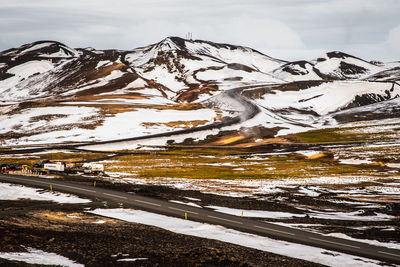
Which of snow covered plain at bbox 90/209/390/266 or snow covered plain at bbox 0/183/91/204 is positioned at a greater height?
snow covered plain at bbox 0/183/91/204

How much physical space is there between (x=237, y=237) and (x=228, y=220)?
6232mm

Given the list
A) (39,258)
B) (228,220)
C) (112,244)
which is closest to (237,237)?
(228,220)

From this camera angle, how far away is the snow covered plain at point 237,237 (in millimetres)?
29234

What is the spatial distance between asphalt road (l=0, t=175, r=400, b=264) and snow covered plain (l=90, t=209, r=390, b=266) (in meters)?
1.32

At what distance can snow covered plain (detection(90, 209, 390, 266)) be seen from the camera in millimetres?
29234

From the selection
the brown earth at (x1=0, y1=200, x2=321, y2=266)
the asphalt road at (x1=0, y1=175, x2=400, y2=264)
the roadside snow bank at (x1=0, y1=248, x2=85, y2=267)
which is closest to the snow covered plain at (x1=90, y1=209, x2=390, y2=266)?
the asphalt road at (x1=0, y1=175, x2=400, y2=264)

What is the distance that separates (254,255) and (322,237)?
9.48 metres

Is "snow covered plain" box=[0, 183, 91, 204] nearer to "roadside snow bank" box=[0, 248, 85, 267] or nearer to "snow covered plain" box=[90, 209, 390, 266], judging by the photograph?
"snow covered plain" box=[90, 209, 390, 266]

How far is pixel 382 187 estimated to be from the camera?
6531 centimetres

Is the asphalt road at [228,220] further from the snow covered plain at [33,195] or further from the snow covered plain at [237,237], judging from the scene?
the snow covered plain at [33,195]

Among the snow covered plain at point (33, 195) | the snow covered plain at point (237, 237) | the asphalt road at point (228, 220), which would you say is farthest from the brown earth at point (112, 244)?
the snow covered plain at point (33, 195)

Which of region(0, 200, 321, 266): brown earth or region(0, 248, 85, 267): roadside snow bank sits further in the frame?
region(0, 200, 321, 266): brown earth

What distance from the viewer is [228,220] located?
135ft

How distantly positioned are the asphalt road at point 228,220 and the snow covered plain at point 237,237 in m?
1.32
